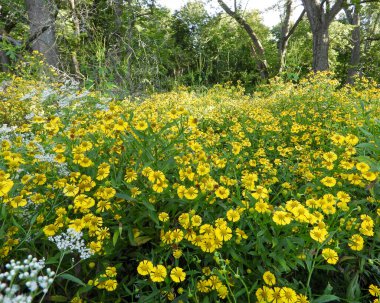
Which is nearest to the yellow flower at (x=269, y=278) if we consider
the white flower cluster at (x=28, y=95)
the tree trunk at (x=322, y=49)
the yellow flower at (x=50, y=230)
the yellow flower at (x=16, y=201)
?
the yellow flower at (x=50, y=230)

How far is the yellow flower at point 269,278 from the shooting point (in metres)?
1.09

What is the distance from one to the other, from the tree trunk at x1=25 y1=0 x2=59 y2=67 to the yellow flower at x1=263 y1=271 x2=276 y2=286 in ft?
19.4

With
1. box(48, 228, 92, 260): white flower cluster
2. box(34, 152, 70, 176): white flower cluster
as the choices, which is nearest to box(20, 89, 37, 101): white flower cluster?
box(34, 152, 70, 176): white flower cluster

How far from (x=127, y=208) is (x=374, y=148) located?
4.43 ft

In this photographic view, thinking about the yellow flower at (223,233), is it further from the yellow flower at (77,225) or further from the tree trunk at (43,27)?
the tree trunk at (43,27)

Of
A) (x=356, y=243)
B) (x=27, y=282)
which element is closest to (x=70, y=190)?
(x=27, y=282)

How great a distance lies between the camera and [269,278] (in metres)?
1.11

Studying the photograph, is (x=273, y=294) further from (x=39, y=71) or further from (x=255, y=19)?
(x=255, y=19)

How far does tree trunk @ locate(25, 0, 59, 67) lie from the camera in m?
5.76

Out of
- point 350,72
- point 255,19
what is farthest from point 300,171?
point 255,19

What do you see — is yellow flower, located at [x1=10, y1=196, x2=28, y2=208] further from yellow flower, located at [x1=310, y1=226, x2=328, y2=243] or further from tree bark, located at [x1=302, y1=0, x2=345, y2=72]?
tree bark, located at [x1=302, y1=0, x2=345, y2=72]

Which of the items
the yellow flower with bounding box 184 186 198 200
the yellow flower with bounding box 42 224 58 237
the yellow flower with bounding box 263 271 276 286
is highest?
the yellow flower with bounding box 184 186 198 200

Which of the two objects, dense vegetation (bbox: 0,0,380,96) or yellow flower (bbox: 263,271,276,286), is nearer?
yellow flower (bbox: 263,271,276,286)

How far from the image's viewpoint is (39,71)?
470 cm
